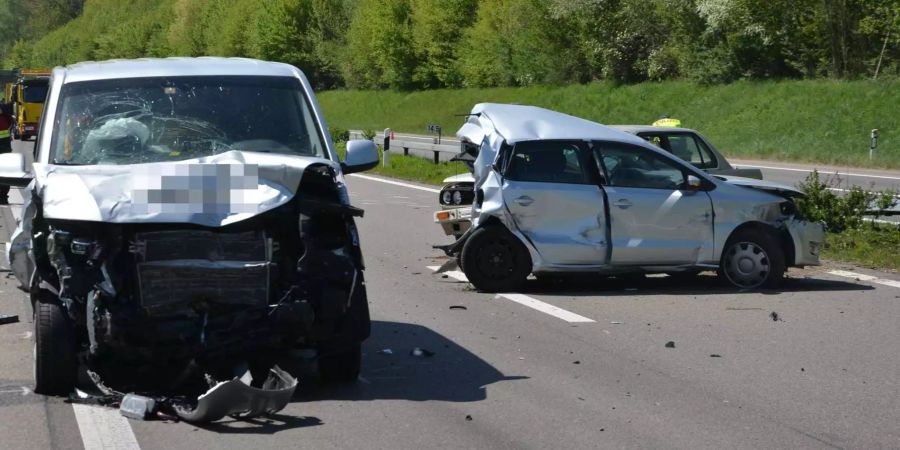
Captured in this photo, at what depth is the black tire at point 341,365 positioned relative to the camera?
7.46 meters

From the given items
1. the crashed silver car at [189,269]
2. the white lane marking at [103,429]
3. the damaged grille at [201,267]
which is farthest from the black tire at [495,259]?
the white lane marking at [103,429]

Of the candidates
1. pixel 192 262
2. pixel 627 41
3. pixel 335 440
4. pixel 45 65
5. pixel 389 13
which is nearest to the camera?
pixel 335 440

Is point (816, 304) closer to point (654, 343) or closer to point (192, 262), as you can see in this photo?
point (654, 343)

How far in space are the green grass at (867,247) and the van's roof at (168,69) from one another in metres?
7.88

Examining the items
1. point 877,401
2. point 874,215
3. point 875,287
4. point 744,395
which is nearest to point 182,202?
point 744,395

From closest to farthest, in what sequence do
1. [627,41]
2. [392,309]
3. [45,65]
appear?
[392,309]
[627,41]
[45,65]

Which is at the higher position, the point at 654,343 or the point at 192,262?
the point at 192,262

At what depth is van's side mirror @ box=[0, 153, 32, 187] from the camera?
25.7 feet

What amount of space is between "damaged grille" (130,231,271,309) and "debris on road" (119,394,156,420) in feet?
1.67

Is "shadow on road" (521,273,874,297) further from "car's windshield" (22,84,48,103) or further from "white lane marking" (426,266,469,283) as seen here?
"car's windshield" (22,84,48,103)

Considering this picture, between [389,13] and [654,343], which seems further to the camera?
[389,13]

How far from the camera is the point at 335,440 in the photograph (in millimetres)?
6262

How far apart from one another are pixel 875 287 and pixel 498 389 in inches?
237

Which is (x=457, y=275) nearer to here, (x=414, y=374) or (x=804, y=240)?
(x=804, y=240)
